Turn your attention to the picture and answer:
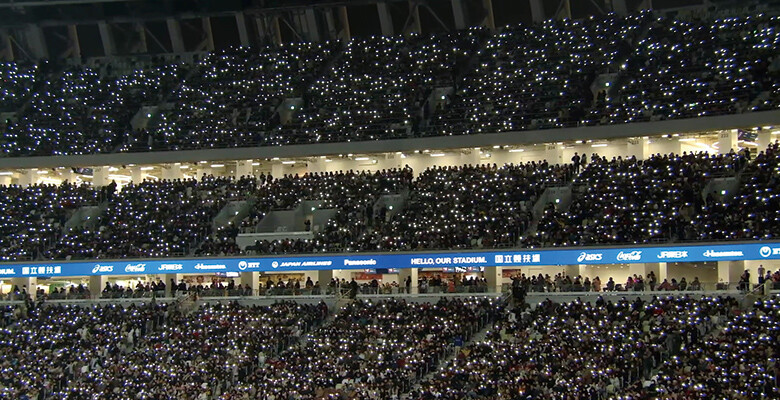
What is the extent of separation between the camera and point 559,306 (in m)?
39.6

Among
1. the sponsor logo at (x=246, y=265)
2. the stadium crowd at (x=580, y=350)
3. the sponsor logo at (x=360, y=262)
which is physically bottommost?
the stadium crowd at (x=580, y=350)

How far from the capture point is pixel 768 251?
39375 millimetres

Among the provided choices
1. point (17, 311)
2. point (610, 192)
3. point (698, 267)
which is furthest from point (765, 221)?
point (17, 311)

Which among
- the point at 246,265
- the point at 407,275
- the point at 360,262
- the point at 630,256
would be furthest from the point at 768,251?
the point at 246,265

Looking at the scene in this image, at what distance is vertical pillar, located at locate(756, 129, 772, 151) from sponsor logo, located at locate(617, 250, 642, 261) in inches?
434

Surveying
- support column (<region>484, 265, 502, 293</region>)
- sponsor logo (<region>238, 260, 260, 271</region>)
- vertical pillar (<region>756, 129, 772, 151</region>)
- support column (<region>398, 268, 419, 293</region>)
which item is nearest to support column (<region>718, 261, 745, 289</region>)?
vertical pillar (<region>756, 129, 772, 151</region>)

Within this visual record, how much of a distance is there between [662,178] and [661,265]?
12.7 ft

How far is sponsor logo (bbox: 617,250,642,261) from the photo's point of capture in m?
42.0

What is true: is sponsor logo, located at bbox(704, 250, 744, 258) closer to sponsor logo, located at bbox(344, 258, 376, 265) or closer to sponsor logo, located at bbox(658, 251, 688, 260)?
sponsor logo, located at bbox(658, 251, 688, 260)

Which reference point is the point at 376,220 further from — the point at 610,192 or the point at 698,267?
the point at 698,267

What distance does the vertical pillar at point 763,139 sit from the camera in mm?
48500

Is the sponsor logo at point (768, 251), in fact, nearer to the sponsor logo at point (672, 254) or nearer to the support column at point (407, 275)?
the sponsor logo at point (672, 254)

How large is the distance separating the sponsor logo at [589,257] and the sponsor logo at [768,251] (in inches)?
248

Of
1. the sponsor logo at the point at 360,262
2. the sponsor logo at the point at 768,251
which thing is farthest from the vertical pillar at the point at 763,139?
the sponsor logo at the point at 360,262
